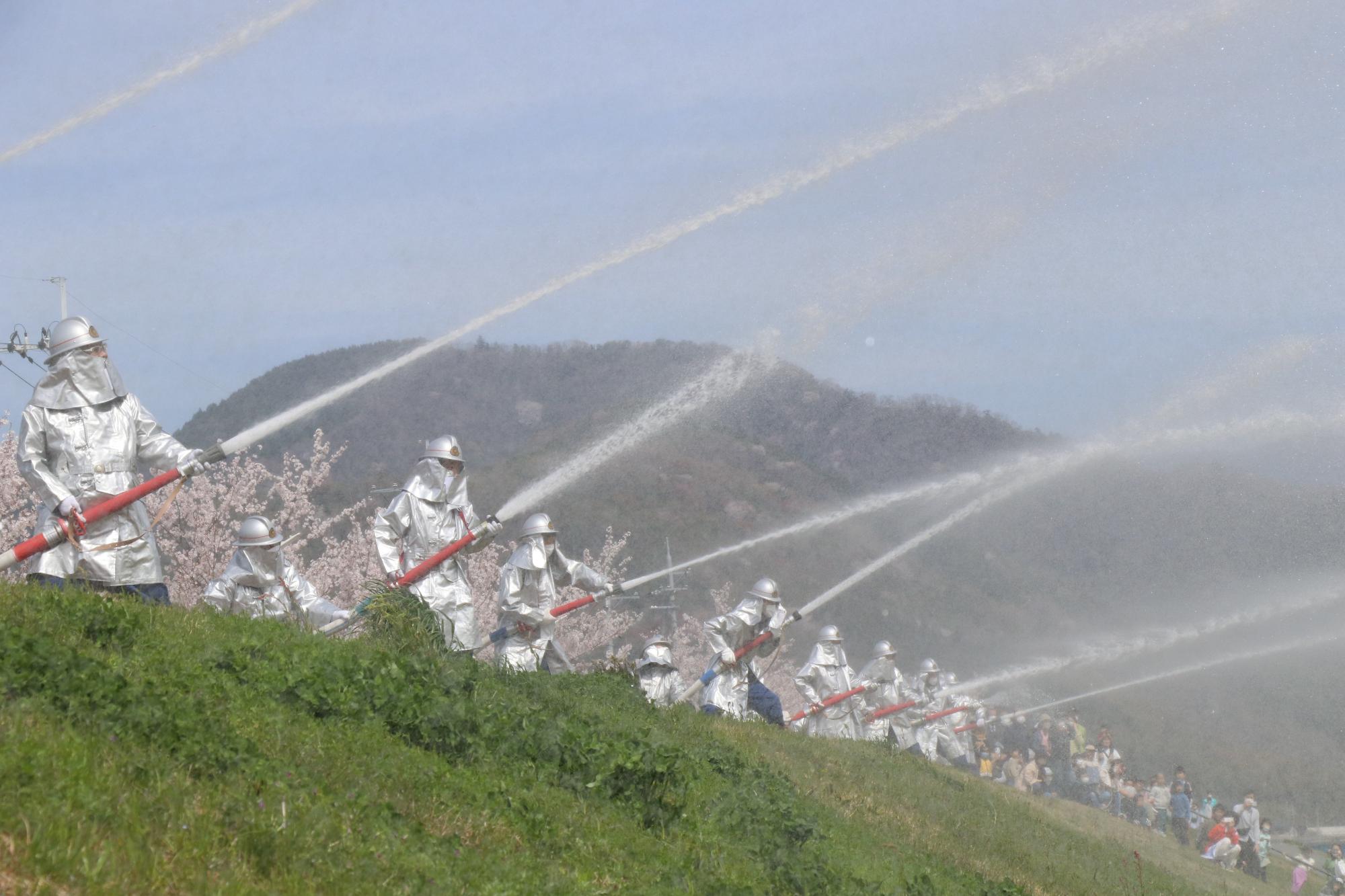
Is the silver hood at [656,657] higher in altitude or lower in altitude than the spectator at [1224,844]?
higher

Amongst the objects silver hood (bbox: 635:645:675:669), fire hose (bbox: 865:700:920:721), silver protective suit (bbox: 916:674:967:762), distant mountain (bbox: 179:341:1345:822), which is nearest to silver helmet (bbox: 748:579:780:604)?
silver hood (bbox: 635:645:675:669)

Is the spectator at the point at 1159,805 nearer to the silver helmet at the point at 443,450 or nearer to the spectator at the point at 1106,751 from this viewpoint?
the spectator at the point at 1106,751

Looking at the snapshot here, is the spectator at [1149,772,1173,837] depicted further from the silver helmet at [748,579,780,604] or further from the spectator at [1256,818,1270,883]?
the silver helmet at [748,579,780,604]

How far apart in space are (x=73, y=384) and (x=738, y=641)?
41.5ft

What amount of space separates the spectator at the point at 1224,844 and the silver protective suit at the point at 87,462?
22.4m

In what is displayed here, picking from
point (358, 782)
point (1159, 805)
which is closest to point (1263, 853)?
point (1159, 805)

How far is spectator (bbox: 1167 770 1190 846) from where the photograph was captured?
1291 inches

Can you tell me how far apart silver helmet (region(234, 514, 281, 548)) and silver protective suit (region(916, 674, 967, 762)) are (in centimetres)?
2364

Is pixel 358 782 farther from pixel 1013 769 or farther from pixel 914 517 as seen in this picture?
pixel 914 517

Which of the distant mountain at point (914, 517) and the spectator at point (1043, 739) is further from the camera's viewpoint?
the distant mountain at point (914, 517)

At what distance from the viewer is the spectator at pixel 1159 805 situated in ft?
111

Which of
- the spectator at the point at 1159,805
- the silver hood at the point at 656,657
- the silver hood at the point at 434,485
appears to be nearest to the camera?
the silver hood at the point at 434,485

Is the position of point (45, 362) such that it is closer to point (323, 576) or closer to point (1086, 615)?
point (323, 576)

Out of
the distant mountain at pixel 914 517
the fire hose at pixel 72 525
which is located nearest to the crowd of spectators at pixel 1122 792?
the distant mountain at pixel 914 517
